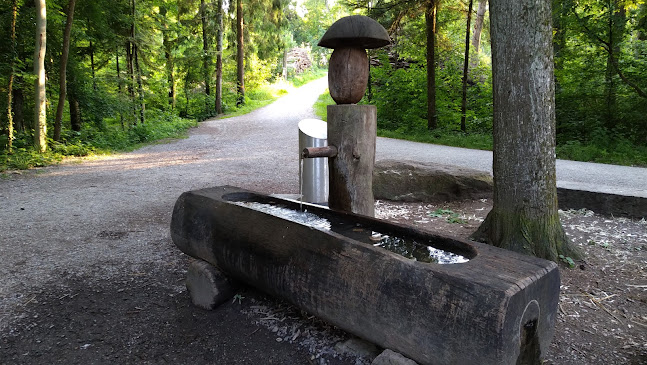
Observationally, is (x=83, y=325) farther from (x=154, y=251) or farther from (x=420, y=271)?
(x=420, y=271)

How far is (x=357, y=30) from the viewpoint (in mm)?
2879

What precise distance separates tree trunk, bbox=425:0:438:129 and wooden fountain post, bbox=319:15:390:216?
9978 millimetres

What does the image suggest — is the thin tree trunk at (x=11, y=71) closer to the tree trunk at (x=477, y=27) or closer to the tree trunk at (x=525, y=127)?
the tree trunk at (x=525, y=127)

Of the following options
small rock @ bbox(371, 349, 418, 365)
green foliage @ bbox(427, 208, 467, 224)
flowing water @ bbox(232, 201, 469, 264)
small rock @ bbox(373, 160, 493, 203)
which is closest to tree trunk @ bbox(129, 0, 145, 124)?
small rock @ bbox(373, 160, 493, 203)

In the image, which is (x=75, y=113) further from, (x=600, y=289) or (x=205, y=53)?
(x=600, y=289)

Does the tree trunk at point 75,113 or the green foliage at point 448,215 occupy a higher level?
the tree trunk at point 75,113

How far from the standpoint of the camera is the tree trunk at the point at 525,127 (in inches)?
124

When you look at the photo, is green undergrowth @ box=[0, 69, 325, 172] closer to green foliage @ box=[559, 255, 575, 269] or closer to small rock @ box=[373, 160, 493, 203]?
small rock @ box=[373, 160, 493, 203]

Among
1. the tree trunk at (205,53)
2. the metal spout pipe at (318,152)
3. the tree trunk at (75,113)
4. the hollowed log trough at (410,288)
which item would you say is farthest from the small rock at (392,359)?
the tree trunk at (205,53)

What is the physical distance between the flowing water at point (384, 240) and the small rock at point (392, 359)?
466 millimetres

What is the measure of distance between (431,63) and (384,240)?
1111 centimetres

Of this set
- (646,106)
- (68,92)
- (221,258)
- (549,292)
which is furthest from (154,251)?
(646,106)

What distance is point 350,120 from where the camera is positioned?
3000 millimetres

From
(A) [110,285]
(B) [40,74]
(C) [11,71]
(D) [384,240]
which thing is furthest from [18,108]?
(D) [384,240]
